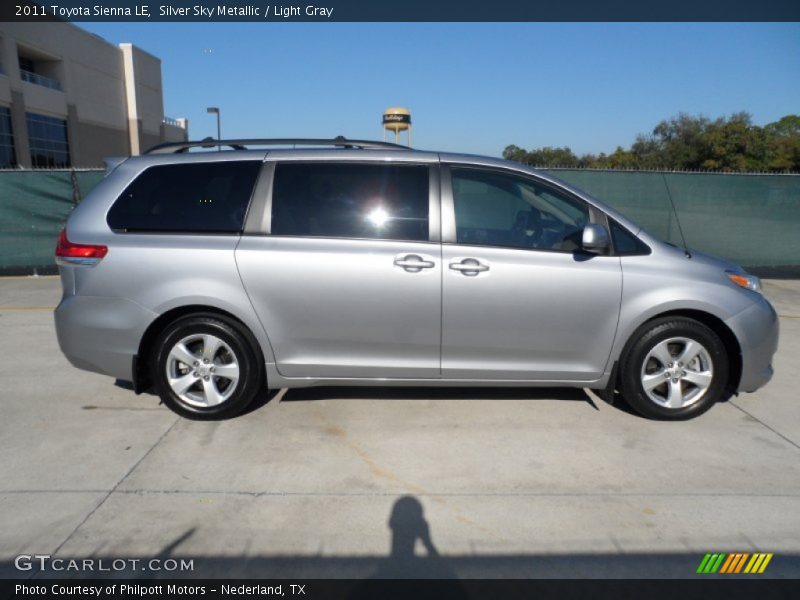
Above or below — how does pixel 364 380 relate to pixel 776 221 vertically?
below

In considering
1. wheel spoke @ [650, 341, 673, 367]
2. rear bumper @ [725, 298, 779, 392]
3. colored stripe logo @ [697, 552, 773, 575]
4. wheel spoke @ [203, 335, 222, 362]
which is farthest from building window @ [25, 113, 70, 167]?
colored stripe logo @ [697, 552, 773, 575]

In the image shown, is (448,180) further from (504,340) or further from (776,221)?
(776,221)

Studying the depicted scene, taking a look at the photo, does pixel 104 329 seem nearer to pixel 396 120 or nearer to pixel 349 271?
pixel 349 271

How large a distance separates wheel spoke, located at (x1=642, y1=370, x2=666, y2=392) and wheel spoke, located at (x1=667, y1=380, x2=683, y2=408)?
8cm

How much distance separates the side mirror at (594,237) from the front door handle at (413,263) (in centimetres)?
103

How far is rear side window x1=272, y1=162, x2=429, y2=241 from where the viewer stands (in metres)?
4.27

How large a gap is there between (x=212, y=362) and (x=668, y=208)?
8782 millimetres

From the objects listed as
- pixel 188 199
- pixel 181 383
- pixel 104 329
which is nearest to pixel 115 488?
pixel 181 383

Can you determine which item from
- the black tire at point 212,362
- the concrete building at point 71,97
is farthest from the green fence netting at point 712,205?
the concrete building at point 71,97

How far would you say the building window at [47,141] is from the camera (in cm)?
3700

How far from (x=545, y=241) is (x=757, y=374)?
1.78m

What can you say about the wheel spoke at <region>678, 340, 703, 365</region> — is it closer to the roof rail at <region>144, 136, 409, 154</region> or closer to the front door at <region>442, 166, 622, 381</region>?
the front door at <region>442, 166, 622, 381</region>

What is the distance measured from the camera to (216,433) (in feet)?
13.9
